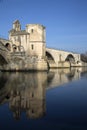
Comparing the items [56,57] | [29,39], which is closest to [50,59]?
[56,57]

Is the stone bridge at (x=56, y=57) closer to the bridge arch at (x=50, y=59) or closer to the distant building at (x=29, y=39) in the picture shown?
the bridge arch at (x=50, y=59)

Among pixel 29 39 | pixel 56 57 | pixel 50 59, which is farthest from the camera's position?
pixel 56 57

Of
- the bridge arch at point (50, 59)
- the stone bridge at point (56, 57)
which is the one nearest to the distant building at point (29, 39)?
the stone bridge at point (56, 57)

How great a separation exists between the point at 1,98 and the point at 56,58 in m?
41.2

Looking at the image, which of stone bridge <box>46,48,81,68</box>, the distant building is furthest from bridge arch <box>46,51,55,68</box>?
the distant building

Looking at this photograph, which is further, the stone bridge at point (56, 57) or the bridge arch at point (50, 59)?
the bridge arch at point (50, 59)

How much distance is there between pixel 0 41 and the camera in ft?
95.9

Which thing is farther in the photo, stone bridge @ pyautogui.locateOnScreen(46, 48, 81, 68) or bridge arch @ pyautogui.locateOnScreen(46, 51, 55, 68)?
bridge arch @ pyautogui.locateOnScreen(46, 51, 55, 68)

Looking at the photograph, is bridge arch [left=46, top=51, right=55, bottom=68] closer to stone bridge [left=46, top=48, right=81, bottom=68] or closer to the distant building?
stone bridge [left=46, top=48, right=81, bottom=68]

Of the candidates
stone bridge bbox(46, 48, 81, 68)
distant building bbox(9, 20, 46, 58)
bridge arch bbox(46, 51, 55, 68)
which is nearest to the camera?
distant building bbox(9, 20, 46, 58)

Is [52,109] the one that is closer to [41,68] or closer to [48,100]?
[48,100]

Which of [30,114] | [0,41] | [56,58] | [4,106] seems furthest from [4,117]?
[56,58]

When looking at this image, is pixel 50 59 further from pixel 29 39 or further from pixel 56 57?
pixel 29 39

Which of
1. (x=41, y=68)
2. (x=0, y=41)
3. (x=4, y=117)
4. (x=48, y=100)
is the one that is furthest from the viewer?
(x=41, y=68)
